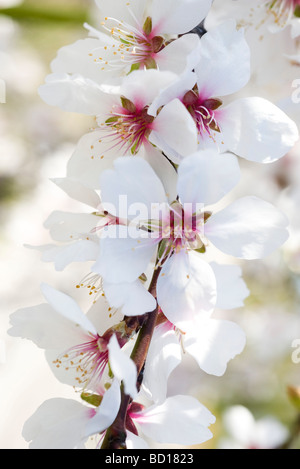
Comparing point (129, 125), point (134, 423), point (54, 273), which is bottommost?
point (54, 273)

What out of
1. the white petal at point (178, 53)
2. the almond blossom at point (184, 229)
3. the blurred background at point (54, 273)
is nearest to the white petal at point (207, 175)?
the almond blossom at point (184, 229)

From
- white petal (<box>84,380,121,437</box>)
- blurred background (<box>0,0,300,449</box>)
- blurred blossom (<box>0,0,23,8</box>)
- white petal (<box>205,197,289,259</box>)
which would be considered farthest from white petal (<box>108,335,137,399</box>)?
blurred blossom (<box>0,0,23,8</box>)

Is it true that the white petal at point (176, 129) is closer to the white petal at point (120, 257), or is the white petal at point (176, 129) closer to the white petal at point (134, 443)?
the white petal at point (120, 257)

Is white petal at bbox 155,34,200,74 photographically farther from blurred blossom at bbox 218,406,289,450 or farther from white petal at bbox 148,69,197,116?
blurred blossom at bbox 218,406,289,450

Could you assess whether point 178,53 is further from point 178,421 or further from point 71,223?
point 178,421

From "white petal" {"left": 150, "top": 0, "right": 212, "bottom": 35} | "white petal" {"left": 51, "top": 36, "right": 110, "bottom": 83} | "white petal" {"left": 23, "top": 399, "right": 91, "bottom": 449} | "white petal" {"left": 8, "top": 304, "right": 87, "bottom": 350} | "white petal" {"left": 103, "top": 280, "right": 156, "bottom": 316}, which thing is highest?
"white petal" {"left": 150, "top": 0, "right": 212, "bottom": 35}

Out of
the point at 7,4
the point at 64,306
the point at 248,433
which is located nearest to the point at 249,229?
the point at 64,306
